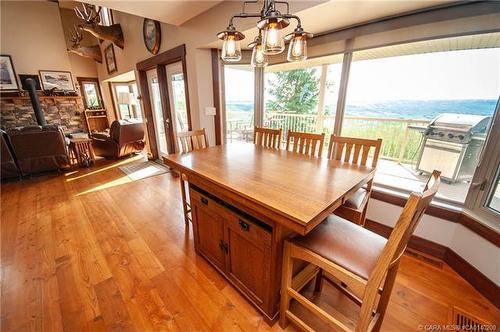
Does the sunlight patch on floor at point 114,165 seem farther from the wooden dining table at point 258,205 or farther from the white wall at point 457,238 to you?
the white wall at point 457,238

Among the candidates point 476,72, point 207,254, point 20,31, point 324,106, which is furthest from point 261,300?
point 20,31

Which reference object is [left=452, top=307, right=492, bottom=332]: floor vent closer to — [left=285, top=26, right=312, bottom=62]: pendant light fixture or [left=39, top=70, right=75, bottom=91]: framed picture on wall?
[left=285, top=26, right=312, bottom=62]: pendant light fixture

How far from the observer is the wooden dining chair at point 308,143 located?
1976 mm

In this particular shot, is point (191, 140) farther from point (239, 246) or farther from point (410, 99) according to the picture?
point (410, 99)

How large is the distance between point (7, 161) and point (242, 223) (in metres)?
4.56

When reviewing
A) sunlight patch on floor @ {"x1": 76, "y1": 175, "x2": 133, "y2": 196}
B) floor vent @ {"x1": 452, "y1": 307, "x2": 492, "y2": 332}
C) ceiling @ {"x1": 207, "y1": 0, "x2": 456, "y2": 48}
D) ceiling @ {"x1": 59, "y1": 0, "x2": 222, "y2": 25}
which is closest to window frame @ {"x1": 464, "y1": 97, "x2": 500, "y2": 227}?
floor vent @ {"x1": 452, "y1": 307, "x2": 492, "y2": 332}

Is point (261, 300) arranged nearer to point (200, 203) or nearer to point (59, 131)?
point (200, 203)

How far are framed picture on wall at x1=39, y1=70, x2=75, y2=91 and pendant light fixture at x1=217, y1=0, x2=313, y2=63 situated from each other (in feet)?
24.6

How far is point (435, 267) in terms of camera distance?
170 centimetres

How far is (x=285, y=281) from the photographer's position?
3.72ft

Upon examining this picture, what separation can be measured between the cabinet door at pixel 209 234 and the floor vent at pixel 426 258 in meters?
1.74

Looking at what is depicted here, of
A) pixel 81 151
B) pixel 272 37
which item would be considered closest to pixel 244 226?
pixel 272 37

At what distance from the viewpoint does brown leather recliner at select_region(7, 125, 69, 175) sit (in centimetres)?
338

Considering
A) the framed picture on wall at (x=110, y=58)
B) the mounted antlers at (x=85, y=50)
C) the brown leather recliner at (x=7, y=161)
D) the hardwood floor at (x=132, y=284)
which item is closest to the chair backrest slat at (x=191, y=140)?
the hardwood floor at (x=132, y=284)
